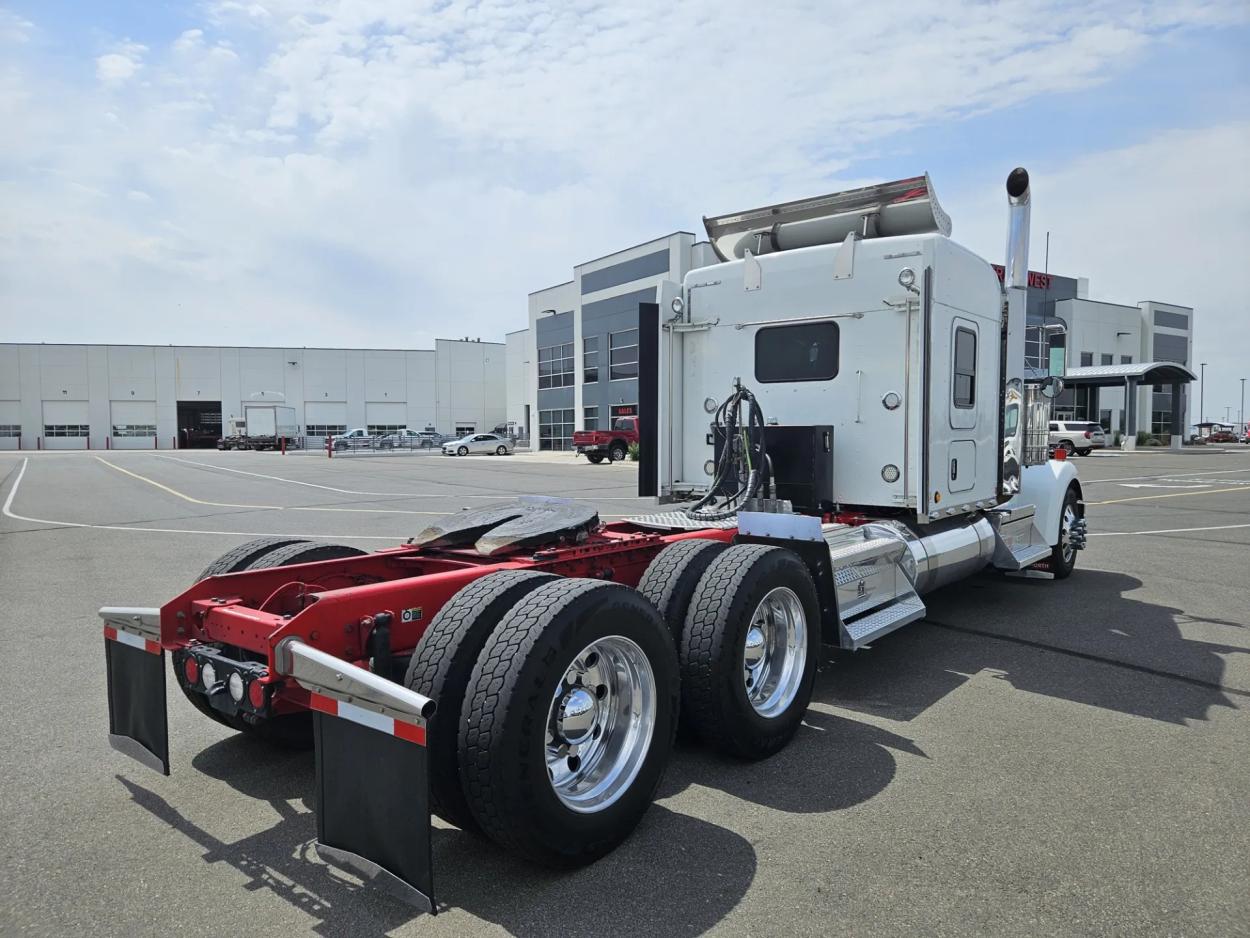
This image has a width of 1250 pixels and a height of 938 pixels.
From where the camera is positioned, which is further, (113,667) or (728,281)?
(728,281)

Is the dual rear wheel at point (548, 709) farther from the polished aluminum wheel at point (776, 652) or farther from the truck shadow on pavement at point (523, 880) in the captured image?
the polished aluminum wheel at point (776, 652)

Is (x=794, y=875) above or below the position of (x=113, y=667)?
below

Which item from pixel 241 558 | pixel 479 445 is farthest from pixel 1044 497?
pixel 479 445

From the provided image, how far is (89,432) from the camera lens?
74.4 metres

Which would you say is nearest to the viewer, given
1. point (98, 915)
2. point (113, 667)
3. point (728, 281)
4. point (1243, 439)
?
point (98, 915)

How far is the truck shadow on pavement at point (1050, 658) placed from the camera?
4.91 metres

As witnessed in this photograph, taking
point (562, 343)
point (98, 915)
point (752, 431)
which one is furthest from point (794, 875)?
point (562, 343)

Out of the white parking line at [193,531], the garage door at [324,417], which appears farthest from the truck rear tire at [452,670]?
the garage door at [324,417]

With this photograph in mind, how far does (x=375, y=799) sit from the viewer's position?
8.50ft

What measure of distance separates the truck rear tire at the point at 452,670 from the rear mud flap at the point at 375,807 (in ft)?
0.68

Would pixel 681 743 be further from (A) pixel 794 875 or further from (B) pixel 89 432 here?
(B) pixel 89 432

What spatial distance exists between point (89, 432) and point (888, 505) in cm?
8447

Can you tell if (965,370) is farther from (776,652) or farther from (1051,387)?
(776,652)

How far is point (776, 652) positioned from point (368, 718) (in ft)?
7.77
